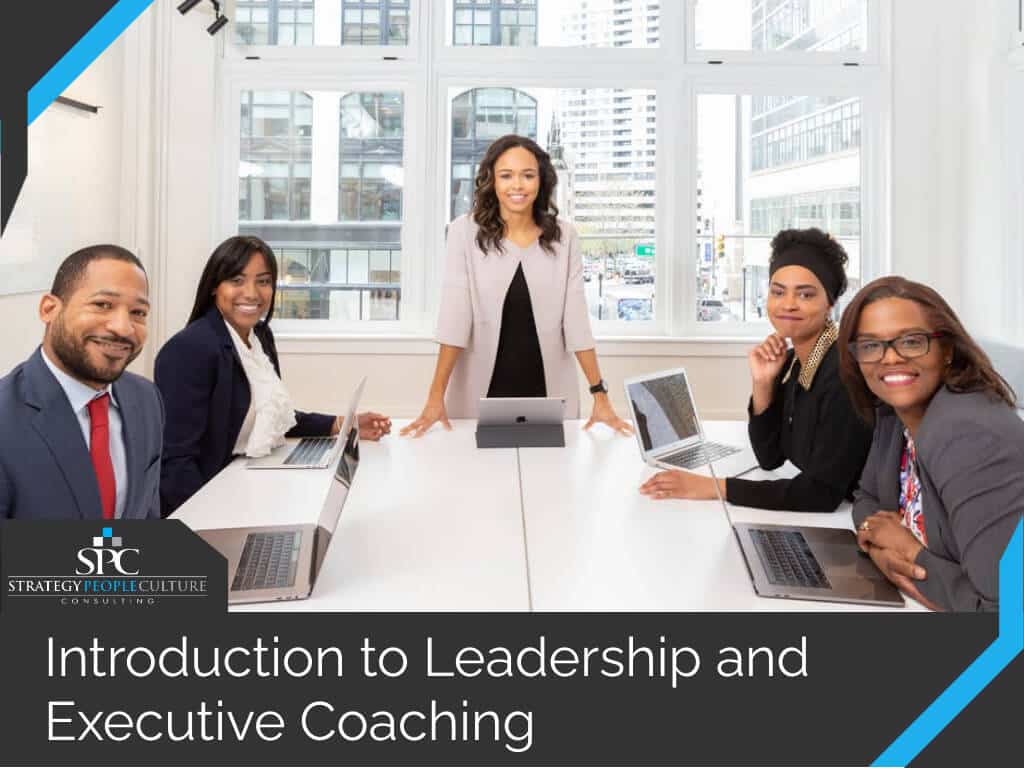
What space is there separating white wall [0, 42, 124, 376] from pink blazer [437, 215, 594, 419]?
165 centimetres

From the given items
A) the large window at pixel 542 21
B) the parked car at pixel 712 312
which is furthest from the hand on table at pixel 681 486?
the large window at pixel 542 21

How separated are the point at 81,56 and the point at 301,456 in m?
2.42

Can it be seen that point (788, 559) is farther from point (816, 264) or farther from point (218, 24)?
point (218, 24)

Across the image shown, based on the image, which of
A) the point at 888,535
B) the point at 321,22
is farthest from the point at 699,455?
the point at 321,22

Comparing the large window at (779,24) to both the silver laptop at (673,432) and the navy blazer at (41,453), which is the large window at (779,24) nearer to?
the silver laptop at (673,432)

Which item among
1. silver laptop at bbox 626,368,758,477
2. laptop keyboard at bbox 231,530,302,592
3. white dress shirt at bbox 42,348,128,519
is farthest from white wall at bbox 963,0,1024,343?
white dress shirt at bbox 42,348,128,519

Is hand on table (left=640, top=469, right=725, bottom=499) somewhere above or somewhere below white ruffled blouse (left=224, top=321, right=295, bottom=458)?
below

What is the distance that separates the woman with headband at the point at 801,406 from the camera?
6.53 ft

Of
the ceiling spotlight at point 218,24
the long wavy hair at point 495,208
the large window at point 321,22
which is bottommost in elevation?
the long wavy hair at point 495,208

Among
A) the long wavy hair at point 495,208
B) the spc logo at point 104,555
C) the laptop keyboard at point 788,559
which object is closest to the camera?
the spc logo at point 104,555

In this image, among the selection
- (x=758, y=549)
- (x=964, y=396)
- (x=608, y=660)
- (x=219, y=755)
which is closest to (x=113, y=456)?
(x=219, y=755)

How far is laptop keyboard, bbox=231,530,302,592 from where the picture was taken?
151 centimetres

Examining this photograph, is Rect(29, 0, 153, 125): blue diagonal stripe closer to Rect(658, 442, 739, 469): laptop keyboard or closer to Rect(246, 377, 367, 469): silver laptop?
Rect(246, 377, 367, 469): silver laptop

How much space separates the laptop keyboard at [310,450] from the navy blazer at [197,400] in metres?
0.18
